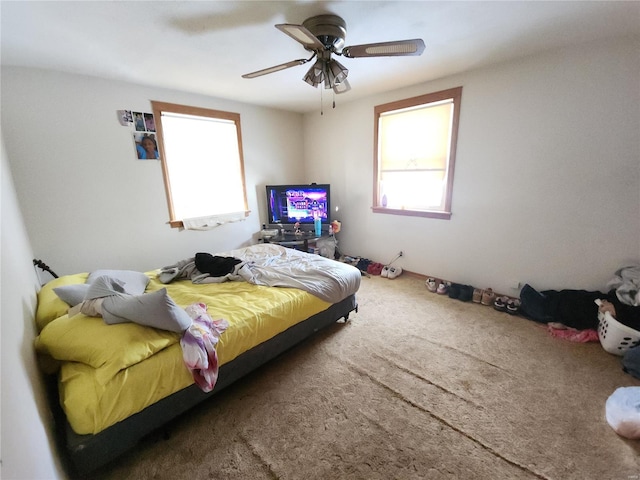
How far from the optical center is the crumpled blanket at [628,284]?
6.44ft

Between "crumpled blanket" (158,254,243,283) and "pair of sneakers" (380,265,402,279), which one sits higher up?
"crumpled blanket" (158,254,243,283)

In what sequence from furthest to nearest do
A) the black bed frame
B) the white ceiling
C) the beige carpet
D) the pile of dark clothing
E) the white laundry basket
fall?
the pile of dark clothing
the white laundry basket
the white ceiling
the beige carpet
the black bed frame

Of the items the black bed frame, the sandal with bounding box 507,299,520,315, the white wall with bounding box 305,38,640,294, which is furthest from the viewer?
the sandal with bounding box 507,299,520,315

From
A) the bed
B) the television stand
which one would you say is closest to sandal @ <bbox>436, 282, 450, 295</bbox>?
the bed

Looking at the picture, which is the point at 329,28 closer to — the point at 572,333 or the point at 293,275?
the point at 293,275

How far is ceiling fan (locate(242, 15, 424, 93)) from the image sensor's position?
1.51 metres

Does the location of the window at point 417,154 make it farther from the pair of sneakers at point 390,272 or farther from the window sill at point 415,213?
the pair of sneakers at point 390,272

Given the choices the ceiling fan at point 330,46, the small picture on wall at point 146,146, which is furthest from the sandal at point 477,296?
the small picture on wall at point 146,146

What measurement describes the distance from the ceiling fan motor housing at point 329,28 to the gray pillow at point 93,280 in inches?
84.5

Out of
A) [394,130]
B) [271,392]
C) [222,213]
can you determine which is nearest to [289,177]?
[222,213]

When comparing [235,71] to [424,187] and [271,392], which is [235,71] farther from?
[271,392]

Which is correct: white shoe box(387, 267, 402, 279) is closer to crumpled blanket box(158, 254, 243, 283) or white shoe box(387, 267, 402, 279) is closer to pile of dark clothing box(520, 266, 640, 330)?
pile of dark clothing box(520, 266, 640, 330)

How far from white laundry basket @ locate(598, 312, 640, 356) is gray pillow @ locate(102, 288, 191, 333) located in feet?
9.75

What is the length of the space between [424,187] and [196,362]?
3.07 meters
